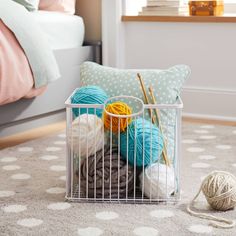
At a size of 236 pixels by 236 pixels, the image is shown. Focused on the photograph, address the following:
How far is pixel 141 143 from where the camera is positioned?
1859 millimetres

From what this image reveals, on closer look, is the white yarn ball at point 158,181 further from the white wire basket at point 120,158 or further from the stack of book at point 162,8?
the stack of book at point 162,8

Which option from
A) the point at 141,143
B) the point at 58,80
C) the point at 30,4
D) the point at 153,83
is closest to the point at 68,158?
the point at 141,143

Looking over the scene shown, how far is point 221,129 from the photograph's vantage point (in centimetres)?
303

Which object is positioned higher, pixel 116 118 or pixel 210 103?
pixel 116 118

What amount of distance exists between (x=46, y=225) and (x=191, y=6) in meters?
2.02

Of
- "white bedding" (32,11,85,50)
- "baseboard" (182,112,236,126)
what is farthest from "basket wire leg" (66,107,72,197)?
"baseboard" (182,112,236,126)

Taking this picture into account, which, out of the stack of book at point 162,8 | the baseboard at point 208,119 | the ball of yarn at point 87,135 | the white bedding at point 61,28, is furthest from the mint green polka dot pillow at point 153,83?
the stack of book at point 162,8

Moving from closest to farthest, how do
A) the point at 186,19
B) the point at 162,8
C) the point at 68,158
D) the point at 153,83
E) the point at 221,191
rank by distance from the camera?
the point at 221,191 < the point at 68,158 < the point at 153,83 < the point at 186,19 < the point at 162,8

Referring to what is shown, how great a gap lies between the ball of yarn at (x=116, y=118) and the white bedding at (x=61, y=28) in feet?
4.00

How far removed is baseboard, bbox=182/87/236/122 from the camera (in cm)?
335

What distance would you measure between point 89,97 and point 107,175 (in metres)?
0.24

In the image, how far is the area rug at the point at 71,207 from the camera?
5.52ft

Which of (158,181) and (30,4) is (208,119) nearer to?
(30,4)

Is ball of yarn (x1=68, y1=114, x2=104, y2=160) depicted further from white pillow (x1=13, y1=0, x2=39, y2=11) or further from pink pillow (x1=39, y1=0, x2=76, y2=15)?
pink pillow (x1=39, y1=0, x2=76, y2=15)
